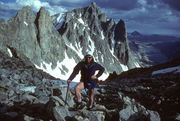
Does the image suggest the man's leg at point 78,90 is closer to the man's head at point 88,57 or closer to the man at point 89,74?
the man at point 89,74

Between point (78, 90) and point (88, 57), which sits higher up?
point (88, 57)

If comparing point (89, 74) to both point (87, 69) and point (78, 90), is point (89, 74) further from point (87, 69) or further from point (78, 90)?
point (78, 90)

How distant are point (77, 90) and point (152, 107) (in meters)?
4.79

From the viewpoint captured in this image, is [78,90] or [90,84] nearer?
[78,90]

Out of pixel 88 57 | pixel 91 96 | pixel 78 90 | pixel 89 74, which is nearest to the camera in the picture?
pixel 78 90

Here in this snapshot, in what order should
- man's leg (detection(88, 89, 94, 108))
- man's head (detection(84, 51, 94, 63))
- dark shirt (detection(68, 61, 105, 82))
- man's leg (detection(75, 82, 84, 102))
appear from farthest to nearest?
man's leg (detection(88, 89, 94, 108)) → dark shirt (detection(68, 61, 105, 82)) → man's head (detection(84, 51, 94, 63)) → man's leg (detection(75, 82, 84, 102))

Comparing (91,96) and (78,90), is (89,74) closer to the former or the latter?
(78,90)

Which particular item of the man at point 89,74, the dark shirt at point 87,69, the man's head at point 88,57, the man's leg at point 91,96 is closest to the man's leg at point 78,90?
the man at point 89,74

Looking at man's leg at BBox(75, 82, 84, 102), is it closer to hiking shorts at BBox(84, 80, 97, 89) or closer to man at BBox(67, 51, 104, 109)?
man at BBox(67, 51, 104, 109)

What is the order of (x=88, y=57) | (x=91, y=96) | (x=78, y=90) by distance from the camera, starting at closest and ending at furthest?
(x=78, y=90) < (x=88, y=57) < (x=91, y=96)

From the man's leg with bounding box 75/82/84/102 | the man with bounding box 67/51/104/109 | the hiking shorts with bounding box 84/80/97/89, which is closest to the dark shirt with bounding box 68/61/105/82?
the man with bounding box 67/51/104/109

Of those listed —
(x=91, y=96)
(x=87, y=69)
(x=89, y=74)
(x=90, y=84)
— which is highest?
(x=87, y=69)

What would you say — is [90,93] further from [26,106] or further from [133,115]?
[26,106]

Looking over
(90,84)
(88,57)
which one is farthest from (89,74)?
(88,57)
